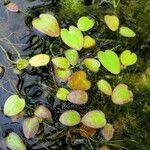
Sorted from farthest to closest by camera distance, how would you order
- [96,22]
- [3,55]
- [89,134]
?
[96,22] < [3,55] < [89,134]

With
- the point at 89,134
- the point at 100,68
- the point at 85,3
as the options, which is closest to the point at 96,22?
the point at 85,3

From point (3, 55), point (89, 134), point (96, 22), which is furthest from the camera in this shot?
point (96, 22)

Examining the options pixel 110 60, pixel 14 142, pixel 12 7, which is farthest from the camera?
pixel 12 7

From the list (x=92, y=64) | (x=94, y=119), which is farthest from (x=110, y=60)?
(x=94, y=119)

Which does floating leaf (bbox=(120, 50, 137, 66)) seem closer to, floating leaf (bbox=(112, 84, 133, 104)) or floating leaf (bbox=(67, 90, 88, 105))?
floating leaf (bbox=(112, 84, 133, 104))

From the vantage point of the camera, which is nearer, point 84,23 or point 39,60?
point 39,60

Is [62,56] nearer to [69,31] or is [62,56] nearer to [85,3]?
[69,31]

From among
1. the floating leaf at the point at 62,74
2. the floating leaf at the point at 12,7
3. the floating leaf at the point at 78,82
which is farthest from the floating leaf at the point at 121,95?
the floating leaf at the point at 12,7

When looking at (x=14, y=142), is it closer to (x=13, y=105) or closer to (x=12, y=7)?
(x=13, y=105)
